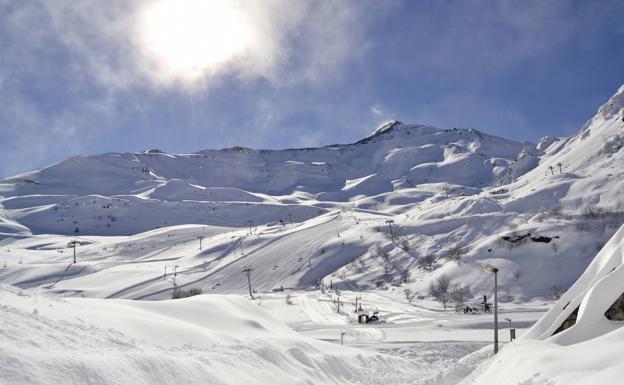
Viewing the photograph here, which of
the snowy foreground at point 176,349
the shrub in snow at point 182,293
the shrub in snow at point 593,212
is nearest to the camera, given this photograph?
the snowy foreground at point 176,349

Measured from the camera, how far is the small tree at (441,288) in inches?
3071

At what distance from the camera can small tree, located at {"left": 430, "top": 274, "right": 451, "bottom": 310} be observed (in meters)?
78.0

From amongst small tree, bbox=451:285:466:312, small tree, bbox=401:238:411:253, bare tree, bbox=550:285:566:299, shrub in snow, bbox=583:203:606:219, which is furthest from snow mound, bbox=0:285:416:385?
shrub in snow, bbox=583:203:606:219

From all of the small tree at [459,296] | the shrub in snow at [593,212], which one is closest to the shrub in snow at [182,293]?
the small tree at [459,296]

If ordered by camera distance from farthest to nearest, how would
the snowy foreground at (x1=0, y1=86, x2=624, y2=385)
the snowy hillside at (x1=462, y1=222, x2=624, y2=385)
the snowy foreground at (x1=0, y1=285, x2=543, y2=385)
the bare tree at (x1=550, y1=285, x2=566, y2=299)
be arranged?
the bare tree at (x1=550, y1=285, x2=566, y2=299) → the snowy foreground at (x1=0, y1=86, x2=624, y2=385) → the snowy foreground at (x1=0, y1=285, x2=543, y2=385) → the snowy hillside at (x1=462, y1=222, x2=624, y2=385)

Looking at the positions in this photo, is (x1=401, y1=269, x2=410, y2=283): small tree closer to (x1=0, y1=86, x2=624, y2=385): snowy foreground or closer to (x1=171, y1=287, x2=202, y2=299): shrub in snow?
(x1=0, y1=86, x2=624, y2=385): snowy foreground

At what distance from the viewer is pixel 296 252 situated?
383ft

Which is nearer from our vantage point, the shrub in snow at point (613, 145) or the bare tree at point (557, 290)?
the bare tree at point (557, 290)

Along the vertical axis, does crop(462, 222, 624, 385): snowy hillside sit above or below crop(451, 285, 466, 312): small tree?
above

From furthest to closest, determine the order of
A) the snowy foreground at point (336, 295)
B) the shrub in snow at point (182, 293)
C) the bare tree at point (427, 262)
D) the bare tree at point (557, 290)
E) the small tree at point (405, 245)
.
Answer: the small tree at point (405, 245)
the bare tree at point (427, 262)
the shrub in snow at point (182, 293)
the bare tree at point (557, 290)
the snowy foreground at point (336, 295)

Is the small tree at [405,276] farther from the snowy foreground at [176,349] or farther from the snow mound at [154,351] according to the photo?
the snow mound at [154,351]

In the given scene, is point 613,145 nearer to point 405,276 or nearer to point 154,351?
point 405,276

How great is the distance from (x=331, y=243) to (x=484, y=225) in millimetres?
36974

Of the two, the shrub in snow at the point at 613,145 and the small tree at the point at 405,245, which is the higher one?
the shrub in snow at the point at 613,145
